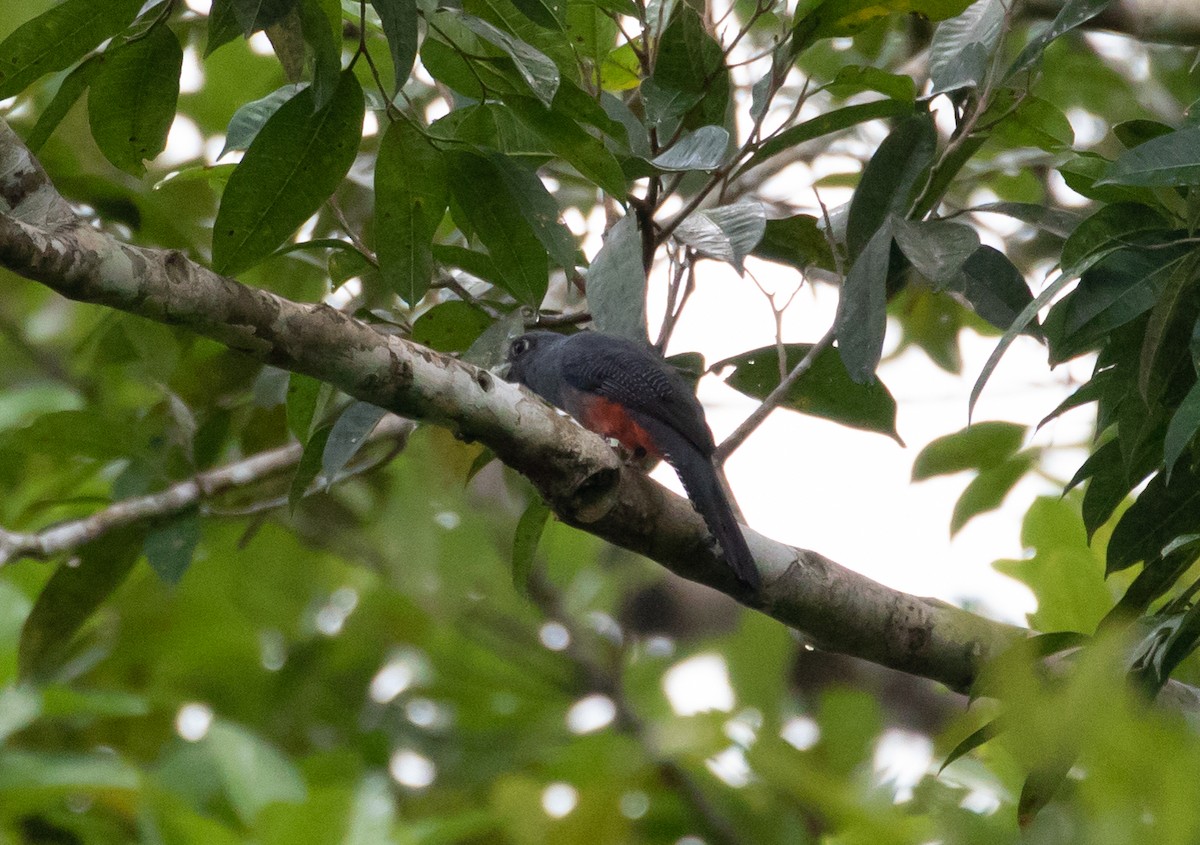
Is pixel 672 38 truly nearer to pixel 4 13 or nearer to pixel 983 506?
pixel 983 506

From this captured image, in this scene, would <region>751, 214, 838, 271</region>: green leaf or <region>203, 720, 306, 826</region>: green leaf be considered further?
<region>203, 720, 306, 826</region>: green leaf

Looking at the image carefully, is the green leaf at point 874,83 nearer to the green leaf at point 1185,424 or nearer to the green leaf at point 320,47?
the green leaf at point 1185,424

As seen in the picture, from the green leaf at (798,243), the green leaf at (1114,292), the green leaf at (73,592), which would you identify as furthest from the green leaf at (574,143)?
the green leaf at (73,592)

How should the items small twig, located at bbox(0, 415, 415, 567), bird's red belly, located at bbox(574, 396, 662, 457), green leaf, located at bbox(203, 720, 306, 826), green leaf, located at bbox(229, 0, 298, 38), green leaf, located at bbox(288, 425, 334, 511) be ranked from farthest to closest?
small twig, located at bbox(0, 415, 415, 567) → bird's red belly, located at bbox(574, 396, 662, 457) → green leaf, located at bbox(203, 720, 306, 826) → green leaf, located at bbox(288, 425, 334, 511) → green leaf, located at bbox(229, 0, 298, 38)

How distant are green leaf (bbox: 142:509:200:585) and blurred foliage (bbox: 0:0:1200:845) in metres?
0.01

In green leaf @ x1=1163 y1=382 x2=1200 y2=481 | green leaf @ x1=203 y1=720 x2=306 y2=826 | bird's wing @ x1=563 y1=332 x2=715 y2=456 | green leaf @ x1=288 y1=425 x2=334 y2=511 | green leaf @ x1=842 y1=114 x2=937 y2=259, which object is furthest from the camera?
bird's wing @ x1=563 y1=332 x2=715 y2=456

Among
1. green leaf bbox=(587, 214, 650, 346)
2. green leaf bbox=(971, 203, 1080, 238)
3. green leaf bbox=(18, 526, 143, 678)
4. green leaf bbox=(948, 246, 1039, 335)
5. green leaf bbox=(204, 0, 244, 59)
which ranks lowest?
green leaf bbox=(18, 526, 143, 678)

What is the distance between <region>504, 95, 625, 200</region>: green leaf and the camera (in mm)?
2643

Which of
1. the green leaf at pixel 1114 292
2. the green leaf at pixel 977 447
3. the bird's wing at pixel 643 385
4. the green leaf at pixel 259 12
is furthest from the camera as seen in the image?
the green leaf at pixel 977 447

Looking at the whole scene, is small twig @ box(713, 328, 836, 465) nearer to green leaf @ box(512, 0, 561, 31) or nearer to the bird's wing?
the bird's wing

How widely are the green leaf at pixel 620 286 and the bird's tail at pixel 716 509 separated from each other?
0.43 metres

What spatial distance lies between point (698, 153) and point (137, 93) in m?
1.22

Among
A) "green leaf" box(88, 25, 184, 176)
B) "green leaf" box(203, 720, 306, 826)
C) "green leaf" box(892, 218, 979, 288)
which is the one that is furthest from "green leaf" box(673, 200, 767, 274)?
"green leaf" box(203, 720, 306, 826)

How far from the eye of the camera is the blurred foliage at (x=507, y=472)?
2.28m
